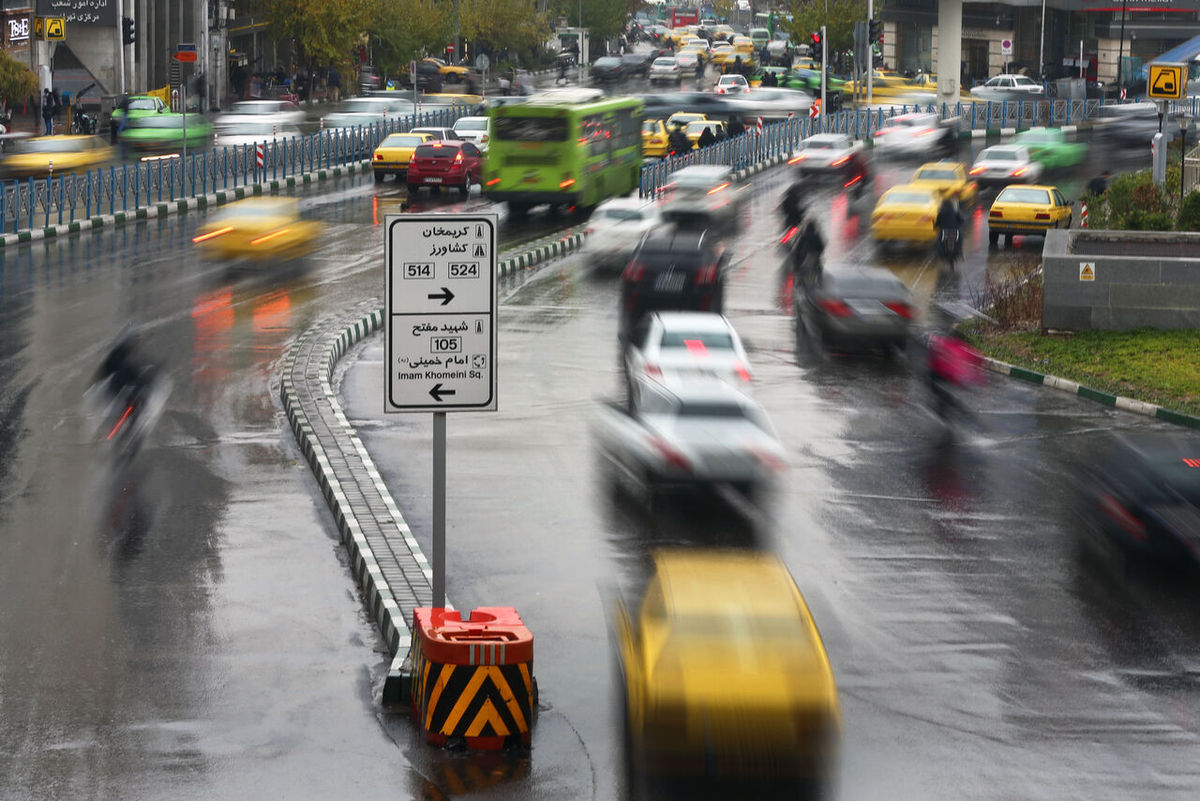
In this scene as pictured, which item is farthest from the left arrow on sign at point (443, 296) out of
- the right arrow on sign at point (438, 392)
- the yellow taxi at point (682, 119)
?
the yellow taxi at point (682, 119)

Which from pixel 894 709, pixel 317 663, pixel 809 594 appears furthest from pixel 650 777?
pixel 809 594

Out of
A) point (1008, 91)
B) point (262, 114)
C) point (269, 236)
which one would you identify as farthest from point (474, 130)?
point (1008, 91)

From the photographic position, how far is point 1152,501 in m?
15.9

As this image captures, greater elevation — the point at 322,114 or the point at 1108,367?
the point at 322,114

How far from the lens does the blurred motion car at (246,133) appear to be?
52606mm

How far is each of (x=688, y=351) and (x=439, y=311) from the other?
869 centimetres

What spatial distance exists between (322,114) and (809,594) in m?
61.5

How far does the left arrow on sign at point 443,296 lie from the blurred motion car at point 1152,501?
7.20 meters

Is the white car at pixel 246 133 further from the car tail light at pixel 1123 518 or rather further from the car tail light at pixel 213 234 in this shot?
the car tail light at pixel 1123 518

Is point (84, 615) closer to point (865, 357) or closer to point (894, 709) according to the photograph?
point (894, 709)

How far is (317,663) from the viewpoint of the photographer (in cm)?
1342

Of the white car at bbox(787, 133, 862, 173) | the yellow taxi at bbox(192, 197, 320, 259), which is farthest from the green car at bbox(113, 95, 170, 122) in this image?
the yellow taxi at bbox(192, 197, 320, 259)

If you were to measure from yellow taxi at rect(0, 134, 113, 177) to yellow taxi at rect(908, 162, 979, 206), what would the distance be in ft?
68.5

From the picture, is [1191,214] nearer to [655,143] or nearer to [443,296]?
[443,296]
